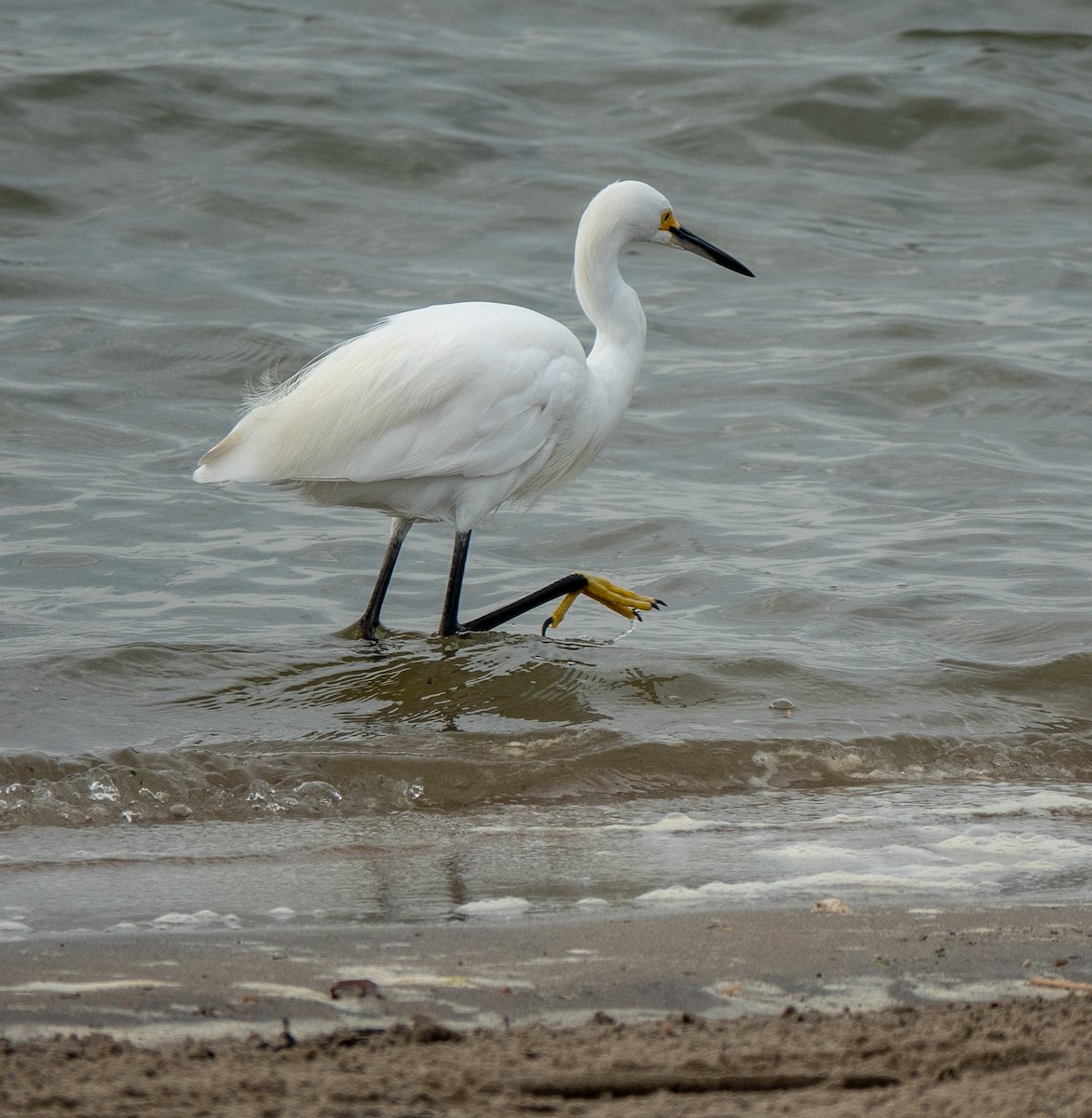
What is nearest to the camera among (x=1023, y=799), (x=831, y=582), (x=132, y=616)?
(x=1023, y=799)

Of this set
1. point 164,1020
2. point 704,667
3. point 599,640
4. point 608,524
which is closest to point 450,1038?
point 164,1020

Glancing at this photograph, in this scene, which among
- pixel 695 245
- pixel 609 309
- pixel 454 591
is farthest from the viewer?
pixel 695 245

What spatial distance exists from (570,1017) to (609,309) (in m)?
4.60

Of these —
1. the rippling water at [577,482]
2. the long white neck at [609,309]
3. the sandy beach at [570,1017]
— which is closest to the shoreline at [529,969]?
the sandy beach at [570,1017]

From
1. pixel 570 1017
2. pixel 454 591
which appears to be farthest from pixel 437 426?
pixel 570 1017

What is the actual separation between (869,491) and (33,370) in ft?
16.3

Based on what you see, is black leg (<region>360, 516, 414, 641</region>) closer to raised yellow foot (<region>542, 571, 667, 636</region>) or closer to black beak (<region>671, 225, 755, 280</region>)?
raised yellow foot (<region>542, 571, 667, 636</region>)

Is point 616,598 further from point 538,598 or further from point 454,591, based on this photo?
point 454,591

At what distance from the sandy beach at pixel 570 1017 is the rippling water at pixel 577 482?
0.37 meters

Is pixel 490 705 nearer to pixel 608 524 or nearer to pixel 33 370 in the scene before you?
pixel 608 524

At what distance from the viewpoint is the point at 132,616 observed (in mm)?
6684

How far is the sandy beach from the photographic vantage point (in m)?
2.33

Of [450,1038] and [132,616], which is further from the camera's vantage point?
[132,616]

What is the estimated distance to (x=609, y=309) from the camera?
275 inches
